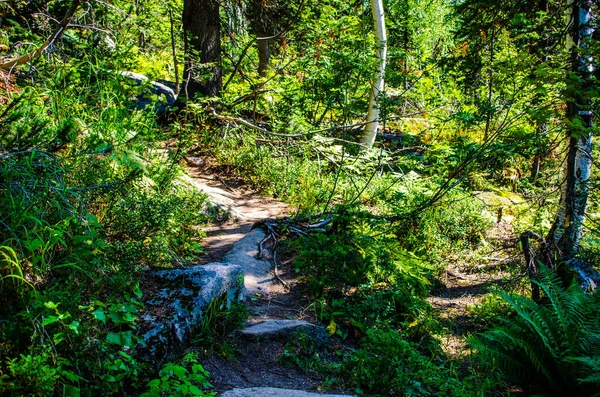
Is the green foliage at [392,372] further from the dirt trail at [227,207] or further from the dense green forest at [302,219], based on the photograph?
the dirt trail at [227,207]

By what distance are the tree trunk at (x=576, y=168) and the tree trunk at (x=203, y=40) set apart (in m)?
6.44

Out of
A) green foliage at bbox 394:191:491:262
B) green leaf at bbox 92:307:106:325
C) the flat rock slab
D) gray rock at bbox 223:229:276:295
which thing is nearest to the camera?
green leaf at bbox 92:307:106:325

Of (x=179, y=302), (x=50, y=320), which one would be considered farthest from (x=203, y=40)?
(x=50, y=320)

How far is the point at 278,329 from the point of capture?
13.3 feet

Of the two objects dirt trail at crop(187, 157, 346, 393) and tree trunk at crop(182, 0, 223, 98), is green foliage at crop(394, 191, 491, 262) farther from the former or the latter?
tree trunk at crop(182, 0, 223, 98)

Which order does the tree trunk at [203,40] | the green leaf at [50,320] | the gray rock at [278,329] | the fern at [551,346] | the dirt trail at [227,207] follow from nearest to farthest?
the green leaf at [50,320] < the fern at [551,346] < the gray rock at [278,329] < the dirt trail at [227,207] < the tree trunk at [203,40]

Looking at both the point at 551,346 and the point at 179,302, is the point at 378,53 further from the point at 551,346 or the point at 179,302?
the point at 179,302

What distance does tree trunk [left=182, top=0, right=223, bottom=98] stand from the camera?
30.5ft

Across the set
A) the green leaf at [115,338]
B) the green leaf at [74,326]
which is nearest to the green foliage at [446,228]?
the green leaf at [115,338]

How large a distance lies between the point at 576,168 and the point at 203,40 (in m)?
7.53

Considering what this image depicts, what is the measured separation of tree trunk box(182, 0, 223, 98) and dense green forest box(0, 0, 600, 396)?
0.04m

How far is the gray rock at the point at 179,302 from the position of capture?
10.4ft

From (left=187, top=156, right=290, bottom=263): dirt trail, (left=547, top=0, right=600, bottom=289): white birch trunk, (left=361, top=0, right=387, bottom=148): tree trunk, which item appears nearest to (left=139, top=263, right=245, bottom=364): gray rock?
(left=187, top=156, right=290, bottom=263): dirt trail

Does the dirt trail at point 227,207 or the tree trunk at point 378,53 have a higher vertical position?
the tree trunk at point 378,53
